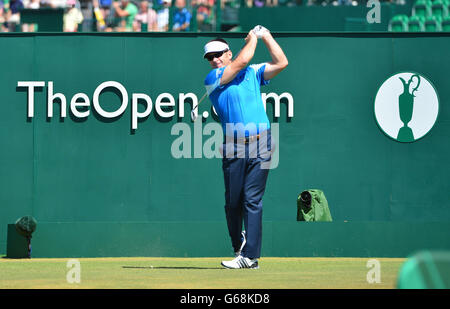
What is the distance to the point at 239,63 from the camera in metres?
7.38

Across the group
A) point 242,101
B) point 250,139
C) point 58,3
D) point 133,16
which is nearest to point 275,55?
point 242,101

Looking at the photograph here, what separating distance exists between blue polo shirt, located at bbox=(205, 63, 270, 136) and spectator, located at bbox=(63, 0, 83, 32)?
15.5 feet

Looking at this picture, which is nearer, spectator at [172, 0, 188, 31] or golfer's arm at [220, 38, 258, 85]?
golfer's arm at [220, 38, 258, 85]

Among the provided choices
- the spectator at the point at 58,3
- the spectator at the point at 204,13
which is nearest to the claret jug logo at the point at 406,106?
the spectator at the point at 204,13

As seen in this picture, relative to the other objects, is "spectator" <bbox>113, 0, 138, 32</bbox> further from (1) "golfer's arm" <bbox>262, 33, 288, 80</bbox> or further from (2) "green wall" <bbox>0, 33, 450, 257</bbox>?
(1) "golfer's arm" <bbox>262, 33, 288, 80</bbox>

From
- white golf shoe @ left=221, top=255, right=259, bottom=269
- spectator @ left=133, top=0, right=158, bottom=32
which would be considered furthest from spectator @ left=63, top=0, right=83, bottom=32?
white golf shoe @ left=221, top=255, right=259, bottom=269

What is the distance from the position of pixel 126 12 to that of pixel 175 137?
76.9 inches

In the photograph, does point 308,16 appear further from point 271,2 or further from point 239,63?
point 239,63

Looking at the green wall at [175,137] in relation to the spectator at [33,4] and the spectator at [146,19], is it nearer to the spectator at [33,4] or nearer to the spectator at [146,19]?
the spectator at [146,19]

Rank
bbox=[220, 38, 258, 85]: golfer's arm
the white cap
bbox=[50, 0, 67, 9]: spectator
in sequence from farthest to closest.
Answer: bbox=[50, 0, 67, 9]: spectator
the white cap
bbox=[220, 38, 258, 85]: golfer's arm

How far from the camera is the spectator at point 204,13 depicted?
1196 centimetres

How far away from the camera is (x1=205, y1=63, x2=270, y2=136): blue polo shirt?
7.59 meters

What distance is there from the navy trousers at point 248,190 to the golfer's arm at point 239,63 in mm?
546
